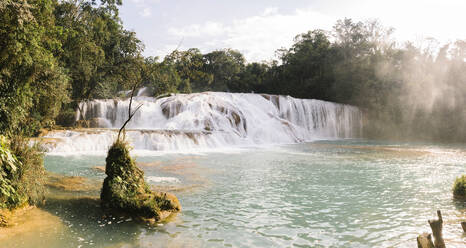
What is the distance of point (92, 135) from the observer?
1766cm

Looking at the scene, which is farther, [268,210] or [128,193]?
[268,210]

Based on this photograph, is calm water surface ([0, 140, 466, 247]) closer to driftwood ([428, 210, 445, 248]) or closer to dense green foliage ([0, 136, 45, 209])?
dense green foliage ([0, 136, 45, 209])

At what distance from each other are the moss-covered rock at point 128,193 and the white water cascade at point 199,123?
10177 mm

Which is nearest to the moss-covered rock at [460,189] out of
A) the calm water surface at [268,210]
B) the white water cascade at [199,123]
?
the calm water surface at [268,210]

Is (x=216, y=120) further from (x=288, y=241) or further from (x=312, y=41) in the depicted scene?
(x=312, y=41)

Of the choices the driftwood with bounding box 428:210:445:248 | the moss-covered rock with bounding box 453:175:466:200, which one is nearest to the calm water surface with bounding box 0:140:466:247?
the moss-covered rock with bounding box 453:175:466:200

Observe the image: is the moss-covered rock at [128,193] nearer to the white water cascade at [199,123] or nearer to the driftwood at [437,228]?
the driftwood at [437,228]

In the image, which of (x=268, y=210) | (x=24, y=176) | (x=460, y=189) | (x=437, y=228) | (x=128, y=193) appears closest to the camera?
(x=437, y=228)

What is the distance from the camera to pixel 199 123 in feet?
80.2

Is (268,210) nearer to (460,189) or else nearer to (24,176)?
(24,176)

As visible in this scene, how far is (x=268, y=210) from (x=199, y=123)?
58.3ft

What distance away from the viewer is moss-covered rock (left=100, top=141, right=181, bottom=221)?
6184 millimetres

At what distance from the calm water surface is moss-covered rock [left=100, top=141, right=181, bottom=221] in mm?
310

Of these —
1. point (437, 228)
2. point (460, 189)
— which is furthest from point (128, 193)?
point (460, 189)
